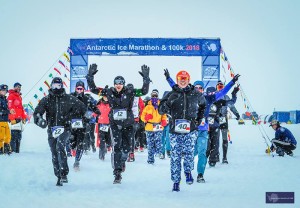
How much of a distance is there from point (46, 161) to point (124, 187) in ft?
13.5

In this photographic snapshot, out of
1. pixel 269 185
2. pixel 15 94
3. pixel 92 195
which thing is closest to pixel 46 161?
pixel 15 94

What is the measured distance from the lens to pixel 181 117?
6.05 metres

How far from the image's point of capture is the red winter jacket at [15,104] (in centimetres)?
1212

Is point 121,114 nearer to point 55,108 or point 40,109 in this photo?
point 55,108

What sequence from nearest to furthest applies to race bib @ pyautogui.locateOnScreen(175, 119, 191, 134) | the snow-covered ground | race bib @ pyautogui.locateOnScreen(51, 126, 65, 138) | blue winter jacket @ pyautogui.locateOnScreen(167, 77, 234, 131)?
the snow-covered ground
race bib @ pyautogui.locateOnScreen(175, 119, 191, 134)
race bib @ pyautogui.locateOnScreen(51, 126, 65, 138)
blue winter jacket @ pyautogui.locateOnScreen(167, 77, 234, 131)

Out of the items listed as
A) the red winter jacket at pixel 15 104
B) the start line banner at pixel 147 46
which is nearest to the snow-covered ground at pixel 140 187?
the red winter jacket at pixel 15 104

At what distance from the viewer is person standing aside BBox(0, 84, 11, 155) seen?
11578 mm

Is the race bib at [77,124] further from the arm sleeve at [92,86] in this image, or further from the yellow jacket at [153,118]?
the yellow jacket at [153,118]

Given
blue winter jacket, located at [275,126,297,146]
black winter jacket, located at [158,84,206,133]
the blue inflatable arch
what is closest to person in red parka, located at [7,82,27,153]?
black winter jacket, located at [158,84,206,133]

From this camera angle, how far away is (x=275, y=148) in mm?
12305

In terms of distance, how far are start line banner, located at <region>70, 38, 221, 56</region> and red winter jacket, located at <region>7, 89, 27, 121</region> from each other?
8170mm

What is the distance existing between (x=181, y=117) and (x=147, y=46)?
574 inches

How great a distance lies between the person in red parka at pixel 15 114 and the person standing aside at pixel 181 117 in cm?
741

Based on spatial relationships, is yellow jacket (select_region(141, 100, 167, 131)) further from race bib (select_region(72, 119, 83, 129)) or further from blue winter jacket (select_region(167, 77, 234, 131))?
blue winter jacket (select_region(167, 77, 234, 131))
